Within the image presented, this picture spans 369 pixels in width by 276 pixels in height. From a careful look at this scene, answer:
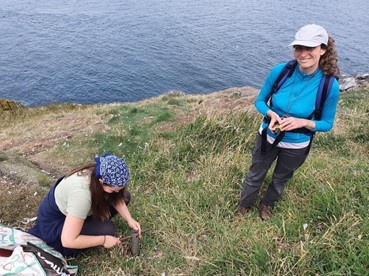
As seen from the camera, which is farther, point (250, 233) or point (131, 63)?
point (131, 63)

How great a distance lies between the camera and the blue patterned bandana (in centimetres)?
375

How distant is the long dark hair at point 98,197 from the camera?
3.82 m

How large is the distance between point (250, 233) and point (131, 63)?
27962 mm

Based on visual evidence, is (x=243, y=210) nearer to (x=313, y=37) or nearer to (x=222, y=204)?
(x=222, y=204)

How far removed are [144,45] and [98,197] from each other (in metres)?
31.4

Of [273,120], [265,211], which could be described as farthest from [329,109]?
[265,211]

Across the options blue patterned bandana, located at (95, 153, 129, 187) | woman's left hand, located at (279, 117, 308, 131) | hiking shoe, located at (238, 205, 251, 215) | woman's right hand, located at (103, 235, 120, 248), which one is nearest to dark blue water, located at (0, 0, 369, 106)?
hiking shoe, located at (238, 205, 251, 215)

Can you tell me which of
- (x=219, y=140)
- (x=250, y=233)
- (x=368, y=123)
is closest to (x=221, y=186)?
(x=250, y=233)

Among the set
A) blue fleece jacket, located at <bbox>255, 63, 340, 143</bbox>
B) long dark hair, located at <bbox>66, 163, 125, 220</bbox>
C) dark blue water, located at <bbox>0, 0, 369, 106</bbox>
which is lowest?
dark blue water, located at <bbox>0, 0, 369, 106</bbox>

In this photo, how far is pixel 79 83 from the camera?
27328mm

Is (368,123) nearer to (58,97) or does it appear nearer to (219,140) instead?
(219,140)

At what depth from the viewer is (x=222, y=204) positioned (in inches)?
203

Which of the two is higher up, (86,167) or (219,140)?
(86,167)

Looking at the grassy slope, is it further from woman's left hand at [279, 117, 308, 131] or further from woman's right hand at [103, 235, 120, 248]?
woman's left hand at [279, 117, 308, 131]
